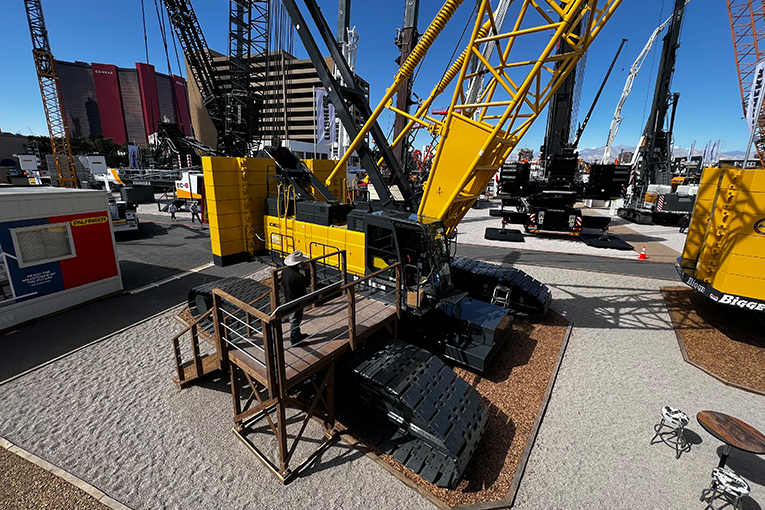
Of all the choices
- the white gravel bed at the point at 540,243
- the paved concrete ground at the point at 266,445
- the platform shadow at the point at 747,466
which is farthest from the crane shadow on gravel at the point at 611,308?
the white gravel bed at the point at 540,243

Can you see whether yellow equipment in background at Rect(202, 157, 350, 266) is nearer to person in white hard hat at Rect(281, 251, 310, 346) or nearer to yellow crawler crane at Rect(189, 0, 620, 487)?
yellow crawler crane at Rect(189, 0, 620, 487)

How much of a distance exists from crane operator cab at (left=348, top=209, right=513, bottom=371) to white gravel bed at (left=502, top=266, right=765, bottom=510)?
5.36 ft

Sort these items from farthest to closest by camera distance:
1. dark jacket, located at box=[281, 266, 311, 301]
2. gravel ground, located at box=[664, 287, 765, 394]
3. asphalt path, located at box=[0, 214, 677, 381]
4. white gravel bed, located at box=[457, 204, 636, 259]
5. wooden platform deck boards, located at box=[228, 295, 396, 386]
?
white gravel bed, located at box=[457, 204, 636, 259] < asphalt path, located at box=[0, 214, 677, 381] < gravel ground, located at box=[664, 287, 765, 394] < dark jacket, located at box=[281, 266, 311, 301] < wooden platform deck boards, located at box=[228, 295, 396, 386]

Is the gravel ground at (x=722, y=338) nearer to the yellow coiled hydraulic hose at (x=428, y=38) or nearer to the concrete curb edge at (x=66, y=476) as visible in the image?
the yellow coiled hydraulic hose at (x=428, y=38)

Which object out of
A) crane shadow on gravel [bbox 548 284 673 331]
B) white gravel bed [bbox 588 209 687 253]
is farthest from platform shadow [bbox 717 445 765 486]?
white gravel bed [bbox 588 209 687 253]

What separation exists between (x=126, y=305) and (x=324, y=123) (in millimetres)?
34659

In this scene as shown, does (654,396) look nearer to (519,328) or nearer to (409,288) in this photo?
(519,328)

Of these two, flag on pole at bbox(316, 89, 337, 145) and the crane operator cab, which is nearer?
the crane operator cab

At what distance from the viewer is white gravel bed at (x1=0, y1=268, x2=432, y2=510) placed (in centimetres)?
411

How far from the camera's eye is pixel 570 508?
4.04 meters

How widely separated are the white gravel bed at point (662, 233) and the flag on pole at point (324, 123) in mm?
28550

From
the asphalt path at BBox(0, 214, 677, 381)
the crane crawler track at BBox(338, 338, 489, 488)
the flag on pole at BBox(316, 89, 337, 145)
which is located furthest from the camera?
the flag on pole at BBox(316, 89, 337, 145)

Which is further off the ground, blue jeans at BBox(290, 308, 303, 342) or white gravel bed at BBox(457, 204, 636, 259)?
blue jeans at BBox(290, 308, 303, 342)

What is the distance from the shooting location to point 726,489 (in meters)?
3.86
